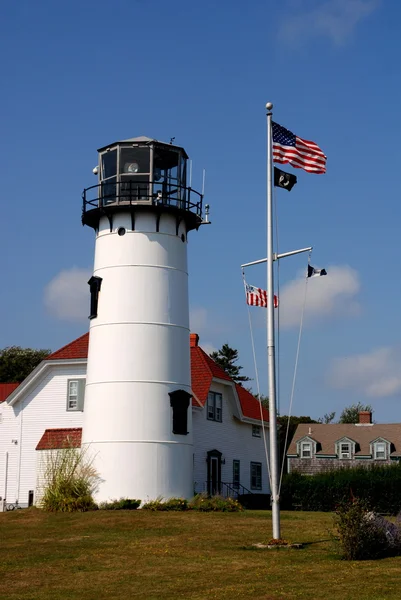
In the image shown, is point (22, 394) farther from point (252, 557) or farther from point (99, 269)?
point (252, 557)

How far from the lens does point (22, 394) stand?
1591 inches

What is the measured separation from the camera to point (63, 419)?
39.6 metres

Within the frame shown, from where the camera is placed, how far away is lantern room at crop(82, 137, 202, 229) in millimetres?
33312

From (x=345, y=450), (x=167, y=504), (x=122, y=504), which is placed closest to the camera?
(x=122, y=504)

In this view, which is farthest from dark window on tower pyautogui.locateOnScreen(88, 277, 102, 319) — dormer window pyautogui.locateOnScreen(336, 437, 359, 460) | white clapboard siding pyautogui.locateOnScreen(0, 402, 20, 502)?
dormer window pyautogui.locateOnScreen(336, 437, 359, 460)

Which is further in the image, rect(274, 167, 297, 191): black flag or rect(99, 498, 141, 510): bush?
rect(99, 498, 141, 510): bush

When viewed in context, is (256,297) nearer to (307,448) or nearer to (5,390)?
(5,390)

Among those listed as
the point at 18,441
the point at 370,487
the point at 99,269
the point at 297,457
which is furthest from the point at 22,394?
the point at 297,457

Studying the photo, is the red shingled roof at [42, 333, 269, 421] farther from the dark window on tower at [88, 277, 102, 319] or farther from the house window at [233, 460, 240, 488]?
the dark window on tower at [88, 277, 102, 319]

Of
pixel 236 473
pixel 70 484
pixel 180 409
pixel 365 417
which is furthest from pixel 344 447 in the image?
pixel 70 484

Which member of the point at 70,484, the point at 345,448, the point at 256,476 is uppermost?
the point at 345,448

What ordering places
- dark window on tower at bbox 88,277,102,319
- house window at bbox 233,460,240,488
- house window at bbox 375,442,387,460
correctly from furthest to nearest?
house window at bbox 375,442,387,460, house window at bbox 233,460,240,488, dark window on tower at bbox 88,277,102,319

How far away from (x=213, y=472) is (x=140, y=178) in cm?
1439

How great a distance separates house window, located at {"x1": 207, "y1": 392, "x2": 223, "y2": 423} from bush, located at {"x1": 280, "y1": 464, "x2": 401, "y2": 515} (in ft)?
14.2
